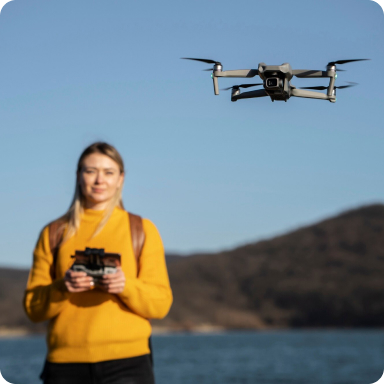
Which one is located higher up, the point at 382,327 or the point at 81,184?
the point at 81,184

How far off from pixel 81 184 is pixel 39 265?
1.12 ft

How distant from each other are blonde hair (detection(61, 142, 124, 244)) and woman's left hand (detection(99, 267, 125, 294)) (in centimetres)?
24

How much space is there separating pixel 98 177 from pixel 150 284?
1.44 ft

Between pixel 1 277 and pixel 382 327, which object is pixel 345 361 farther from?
pixel 1 277

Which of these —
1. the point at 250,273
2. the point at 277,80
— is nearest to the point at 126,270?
the point at 277,80

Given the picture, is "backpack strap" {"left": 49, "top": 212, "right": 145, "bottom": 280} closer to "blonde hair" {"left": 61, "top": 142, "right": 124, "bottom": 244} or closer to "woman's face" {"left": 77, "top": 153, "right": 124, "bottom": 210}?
"blonde hair" {"left": 61, "top": 142, "right": 124, "bottom": 244}

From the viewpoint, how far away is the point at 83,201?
8.21 feet

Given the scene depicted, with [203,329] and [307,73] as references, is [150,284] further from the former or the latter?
[203,329]

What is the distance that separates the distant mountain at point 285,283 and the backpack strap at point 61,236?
95.0 metres

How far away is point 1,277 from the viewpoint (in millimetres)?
104125

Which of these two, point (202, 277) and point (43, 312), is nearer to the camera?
point (43, 312)

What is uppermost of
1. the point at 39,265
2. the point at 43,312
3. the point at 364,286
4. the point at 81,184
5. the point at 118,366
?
the point at 81,184

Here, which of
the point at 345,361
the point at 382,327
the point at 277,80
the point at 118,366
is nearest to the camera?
the point at 118,366

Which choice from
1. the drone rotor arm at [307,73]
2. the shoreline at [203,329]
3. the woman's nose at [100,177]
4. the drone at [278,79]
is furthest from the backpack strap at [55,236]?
the shoreline at [203,329]
